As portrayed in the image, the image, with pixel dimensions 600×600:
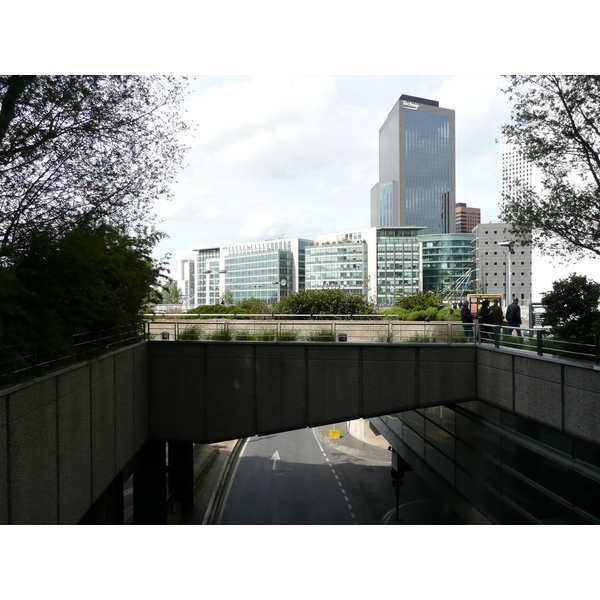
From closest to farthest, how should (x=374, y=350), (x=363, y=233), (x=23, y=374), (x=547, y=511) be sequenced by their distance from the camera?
(x=23, y=374)
(x=547, y=511)
(x=374, y=350)
(x=363, y=233)

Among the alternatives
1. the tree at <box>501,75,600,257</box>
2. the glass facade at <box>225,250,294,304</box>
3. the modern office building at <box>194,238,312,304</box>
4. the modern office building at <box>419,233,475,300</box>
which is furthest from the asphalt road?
the glass facade at <box>225,250,294,304</box>

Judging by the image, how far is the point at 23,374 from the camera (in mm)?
7449

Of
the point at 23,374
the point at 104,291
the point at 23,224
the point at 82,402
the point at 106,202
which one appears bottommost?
the point at 82,402

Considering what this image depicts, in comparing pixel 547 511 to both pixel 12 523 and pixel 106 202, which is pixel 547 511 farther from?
pixel 106 202

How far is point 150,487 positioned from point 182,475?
4398 mm

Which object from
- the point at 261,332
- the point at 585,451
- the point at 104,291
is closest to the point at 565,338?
the point at 585,451

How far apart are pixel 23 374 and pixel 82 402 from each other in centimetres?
206

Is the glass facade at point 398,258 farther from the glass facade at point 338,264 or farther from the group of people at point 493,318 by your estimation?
the group of people at point 493,318

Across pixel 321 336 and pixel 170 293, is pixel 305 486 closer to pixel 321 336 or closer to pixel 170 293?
pixel 170 293

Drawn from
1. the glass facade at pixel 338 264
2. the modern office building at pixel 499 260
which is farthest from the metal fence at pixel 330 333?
the glass facade at pixel 338 264

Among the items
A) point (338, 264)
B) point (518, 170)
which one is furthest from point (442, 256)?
point (518, 170)

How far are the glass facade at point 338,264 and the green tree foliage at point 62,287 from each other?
12012cm

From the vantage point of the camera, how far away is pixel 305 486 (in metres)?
23.9

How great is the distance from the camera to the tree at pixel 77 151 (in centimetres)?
816
